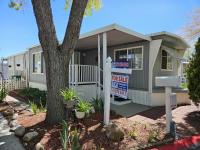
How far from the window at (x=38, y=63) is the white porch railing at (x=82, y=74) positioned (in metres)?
5.71

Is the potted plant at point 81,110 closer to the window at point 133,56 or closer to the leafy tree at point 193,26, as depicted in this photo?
the window at point 133,56

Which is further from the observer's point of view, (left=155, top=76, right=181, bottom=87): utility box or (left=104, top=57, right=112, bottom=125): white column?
(left=104, top=57, right=112, bottom=125): white column

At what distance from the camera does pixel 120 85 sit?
7.15 m

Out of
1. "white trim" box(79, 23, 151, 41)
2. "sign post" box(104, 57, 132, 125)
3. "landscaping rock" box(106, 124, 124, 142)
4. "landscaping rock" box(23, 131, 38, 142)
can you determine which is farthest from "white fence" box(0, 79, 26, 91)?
"landscaping rock" box(106, 124, 124, 142)

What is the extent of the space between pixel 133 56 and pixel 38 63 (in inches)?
324

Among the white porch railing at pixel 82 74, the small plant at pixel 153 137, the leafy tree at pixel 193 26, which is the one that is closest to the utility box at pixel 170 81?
the small plant at pixel 153 137

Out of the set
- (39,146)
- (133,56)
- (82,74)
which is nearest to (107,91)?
(39,146)

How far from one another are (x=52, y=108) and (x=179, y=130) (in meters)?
4.05

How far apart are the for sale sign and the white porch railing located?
4.46m

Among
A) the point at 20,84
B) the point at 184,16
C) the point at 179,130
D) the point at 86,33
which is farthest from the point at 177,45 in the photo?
the point at 20,84

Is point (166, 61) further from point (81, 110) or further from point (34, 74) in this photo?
point (34, 74)

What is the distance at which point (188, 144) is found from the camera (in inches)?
231

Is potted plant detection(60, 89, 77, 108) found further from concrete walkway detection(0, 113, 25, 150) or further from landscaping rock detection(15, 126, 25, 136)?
concrete walkway detection(0, 113, 25, 150)

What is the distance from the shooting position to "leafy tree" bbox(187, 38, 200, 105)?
909 centimetres
